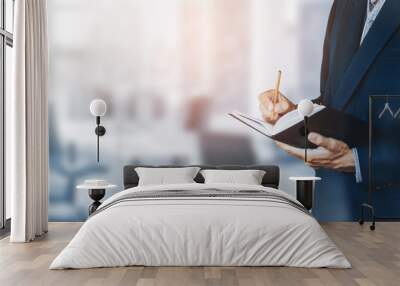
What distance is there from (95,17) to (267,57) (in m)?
2.32

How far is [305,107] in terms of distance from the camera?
6.92 m

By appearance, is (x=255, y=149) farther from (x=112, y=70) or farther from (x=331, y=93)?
(x=112, y=70)

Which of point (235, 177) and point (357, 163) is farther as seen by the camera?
point (357, 163)

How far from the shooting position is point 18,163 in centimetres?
575

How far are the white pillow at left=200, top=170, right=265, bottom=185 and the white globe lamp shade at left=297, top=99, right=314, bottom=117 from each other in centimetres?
92

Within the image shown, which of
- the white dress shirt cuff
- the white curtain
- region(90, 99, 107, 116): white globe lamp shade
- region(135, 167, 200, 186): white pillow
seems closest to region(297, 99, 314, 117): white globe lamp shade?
the white dress shirt cuff

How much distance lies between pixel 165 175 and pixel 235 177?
2.77 ft

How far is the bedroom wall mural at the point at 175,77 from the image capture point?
729 cm

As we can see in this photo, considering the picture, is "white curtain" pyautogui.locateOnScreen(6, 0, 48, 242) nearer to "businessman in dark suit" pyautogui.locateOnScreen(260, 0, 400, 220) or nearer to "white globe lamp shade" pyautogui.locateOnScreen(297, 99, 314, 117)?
"businessman in dark suit" pyautogui.locateOnScreen(260, 0, 400, 220)

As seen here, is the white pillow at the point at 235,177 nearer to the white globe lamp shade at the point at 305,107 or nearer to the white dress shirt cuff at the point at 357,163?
the white globe lamp shade at the point at 305,107

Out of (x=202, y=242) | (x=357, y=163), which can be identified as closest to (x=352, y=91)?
(x=357, y=163)

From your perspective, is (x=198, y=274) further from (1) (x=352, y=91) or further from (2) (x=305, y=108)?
(1) (x=352, y=91)

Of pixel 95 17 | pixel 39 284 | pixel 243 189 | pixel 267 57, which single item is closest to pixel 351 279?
pixel 243 189

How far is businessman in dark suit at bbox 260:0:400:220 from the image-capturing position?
7.24m
